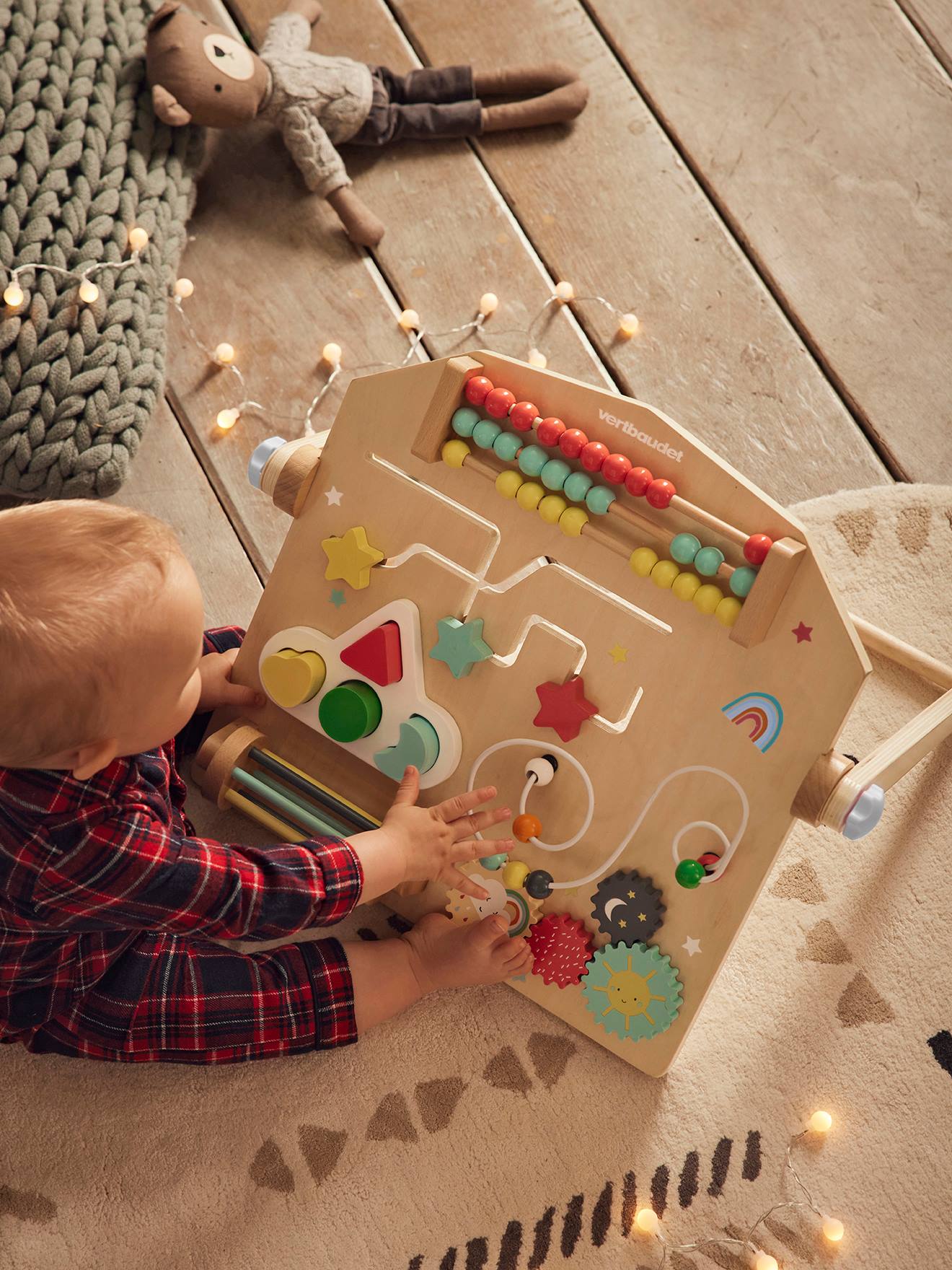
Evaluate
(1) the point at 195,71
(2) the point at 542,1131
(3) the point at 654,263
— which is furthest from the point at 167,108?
(2) the point at 542,1131

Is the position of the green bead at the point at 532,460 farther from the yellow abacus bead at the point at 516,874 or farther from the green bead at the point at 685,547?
the yellow abacus bead at the point at 516,874

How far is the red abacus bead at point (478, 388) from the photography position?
→ 32.2 inches

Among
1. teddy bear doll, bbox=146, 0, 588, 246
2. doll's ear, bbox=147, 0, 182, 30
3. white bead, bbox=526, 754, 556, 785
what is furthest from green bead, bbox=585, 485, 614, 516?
doll's ear, bbox=147, 0, 182, 30

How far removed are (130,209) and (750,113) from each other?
2.23ft

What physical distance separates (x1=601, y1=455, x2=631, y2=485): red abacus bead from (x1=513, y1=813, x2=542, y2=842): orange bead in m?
0.28

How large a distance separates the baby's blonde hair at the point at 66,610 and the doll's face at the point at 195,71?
0.60 metres

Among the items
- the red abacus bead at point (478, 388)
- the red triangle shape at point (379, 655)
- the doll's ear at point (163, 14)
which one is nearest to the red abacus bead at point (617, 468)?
the red abacus bead at point (478, 388)

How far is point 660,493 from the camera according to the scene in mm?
761

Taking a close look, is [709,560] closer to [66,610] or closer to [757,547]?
[757,547]

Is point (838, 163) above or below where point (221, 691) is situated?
above

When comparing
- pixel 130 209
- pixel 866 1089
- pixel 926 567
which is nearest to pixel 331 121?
pixel 130 209

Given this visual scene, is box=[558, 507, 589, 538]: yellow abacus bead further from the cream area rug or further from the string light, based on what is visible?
the string light

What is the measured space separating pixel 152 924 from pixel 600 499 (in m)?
0.45

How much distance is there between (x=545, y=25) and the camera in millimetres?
1288
